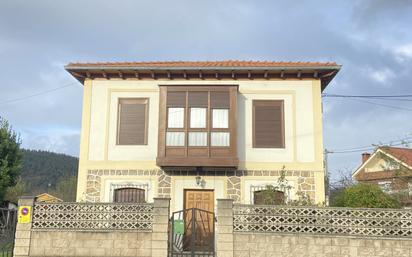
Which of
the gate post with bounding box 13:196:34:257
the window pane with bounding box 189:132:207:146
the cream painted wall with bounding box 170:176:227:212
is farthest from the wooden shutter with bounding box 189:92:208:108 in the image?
the gate post with bounding box 13:196:34:257

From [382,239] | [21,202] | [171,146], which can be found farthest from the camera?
[171,146]

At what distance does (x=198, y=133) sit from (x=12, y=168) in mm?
10913

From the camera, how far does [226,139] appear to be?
47.5ft

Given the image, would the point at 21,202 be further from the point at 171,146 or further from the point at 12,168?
the point at 12,168

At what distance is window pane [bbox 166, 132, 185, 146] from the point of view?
572 inches

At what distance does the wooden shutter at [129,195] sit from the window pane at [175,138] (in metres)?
1.96

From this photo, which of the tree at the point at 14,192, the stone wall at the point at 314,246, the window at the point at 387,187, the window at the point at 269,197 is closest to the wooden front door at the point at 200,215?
the window at the point at 269,197

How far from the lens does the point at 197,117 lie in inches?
583

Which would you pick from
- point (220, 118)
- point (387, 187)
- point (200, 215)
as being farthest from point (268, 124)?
point (387, 187)

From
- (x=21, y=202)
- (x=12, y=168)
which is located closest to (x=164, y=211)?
(x=21, y=202)

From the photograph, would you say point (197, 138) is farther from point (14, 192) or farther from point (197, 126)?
point (14, 192)

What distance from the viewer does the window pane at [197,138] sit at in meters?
14.5

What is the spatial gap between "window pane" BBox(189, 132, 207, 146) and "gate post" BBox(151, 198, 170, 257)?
4074mm

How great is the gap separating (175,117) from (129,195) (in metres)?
3.12
